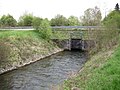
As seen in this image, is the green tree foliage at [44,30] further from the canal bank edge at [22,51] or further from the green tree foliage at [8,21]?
the green tree foliage at [8,21]

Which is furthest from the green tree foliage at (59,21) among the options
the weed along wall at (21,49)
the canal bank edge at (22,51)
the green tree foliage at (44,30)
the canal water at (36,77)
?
the canal water at (36,77)

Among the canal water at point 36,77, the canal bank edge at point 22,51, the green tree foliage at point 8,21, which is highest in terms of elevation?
the green tree foliage at point 8,21

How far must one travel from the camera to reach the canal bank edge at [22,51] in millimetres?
40769

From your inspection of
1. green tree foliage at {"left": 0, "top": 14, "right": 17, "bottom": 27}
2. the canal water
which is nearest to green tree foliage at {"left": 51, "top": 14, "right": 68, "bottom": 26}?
green tree foliage at {"left": 0, "top": 14, "right": 17, "bottom": 27}

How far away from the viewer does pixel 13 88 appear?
29.0m

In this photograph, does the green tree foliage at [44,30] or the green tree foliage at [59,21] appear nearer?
the green tree foliage at [44,30]

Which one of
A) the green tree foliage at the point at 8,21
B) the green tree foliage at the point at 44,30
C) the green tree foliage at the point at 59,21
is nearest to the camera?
the green tree foliage at the point at 44,30

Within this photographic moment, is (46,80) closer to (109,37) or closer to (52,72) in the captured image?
(52,72)

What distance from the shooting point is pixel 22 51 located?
51.3m

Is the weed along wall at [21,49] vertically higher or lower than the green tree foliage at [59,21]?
lower

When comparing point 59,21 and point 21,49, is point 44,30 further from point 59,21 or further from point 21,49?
point 59,21

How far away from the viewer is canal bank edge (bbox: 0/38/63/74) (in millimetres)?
40769

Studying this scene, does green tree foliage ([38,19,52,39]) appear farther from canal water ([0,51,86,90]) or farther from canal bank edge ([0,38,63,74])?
canal water ([0,51,86,90])

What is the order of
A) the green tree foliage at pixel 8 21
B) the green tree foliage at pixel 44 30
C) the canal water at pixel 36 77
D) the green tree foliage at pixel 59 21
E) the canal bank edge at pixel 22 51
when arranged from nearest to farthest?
the canal water at pixel 36 77 < the canal bank edge at pixel 22 51 < the green tree foliage at pixel 44 30 < the green tree foliage at pixel 59 21 < the green tree foliage at pixel 8 21
